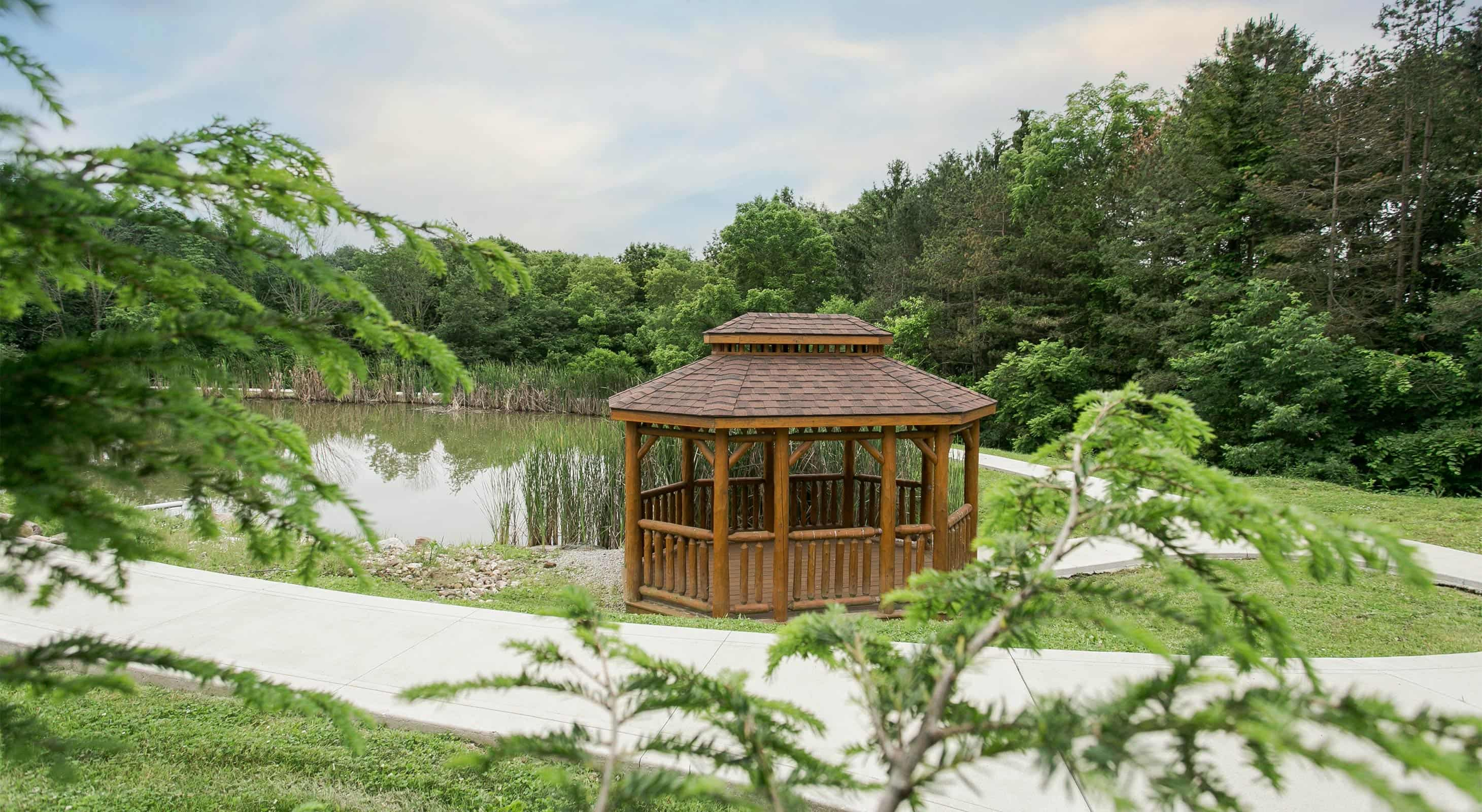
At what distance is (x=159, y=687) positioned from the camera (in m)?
3.82

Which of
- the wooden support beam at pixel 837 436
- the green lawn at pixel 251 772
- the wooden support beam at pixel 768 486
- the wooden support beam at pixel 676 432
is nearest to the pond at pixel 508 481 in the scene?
the wooden support beam at pixel 768 486

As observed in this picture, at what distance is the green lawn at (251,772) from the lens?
2.74m

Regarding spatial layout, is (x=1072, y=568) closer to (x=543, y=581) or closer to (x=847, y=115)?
(x=543, y=581)

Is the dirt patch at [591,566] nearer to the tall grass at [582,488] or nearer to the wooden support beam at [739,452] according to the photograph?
the tall grass at [582,488]

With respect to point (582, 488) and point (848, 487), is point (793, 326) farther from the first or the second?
point (582, 488)

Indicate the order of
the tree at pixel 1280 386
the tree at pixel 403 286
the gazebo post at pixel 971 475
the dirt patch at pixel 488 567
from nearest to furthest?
1. the gazebo post at pixel 971 475
2. the dirt patch at pixel 488 567
3. the tree at pixel 1280 386
4. the tree at pixel 403 286

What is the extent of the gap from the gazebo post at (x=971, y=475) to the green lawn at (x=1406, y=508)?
2.82 m

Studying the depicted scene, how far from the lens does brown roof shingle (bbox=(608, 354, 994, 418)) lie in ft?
19.0

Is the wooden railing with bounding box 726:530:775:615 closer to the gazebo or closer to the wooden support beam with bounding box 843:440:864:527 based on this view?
the gazebo

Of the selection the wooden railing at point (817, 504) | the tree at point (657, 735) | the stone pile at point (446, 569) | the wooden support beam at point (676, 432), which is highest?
the tree at point (657, 735)

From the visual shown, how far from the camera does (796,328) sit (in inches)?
267

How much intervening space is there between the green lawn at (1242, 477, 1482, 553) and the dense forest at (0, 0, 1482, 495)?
2.11 metres

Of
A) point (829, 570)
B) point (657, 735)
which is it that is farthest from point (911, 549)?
point (657, 735)

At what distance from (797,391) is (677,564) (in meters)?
1.73
